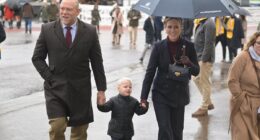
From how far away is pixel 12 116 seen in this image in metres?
9.95

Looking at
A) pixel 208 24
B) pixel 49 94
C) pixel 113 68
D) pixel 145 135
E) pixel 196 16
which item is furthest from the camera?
pixel 113 68

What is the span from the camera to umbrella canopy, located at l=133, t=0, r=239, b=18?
6727 millimetres

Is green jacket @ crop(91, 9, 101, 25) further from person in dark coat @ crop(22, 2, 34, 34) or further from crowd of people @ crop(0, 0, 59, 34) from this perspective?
person in dark coat @ crop(22, 2, 34, 34)

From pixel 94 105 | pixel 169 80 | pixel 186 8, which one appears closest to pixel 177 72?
pixel 169 80

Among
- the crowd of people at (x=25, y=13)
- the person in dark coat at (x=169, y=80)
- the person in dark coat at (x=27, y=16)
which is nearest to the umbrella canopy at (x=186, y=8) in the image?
the person in dark coat at (x=169, y=80)

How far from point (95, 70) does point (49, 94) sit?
59cm

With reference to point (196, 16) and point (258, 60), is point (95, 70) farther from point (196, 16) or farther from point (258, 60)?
point (258, 60)

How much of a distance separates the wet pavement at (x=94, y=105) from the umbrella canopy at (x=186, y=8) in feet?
7.57

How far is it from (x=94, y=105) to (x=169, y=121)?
435 cm

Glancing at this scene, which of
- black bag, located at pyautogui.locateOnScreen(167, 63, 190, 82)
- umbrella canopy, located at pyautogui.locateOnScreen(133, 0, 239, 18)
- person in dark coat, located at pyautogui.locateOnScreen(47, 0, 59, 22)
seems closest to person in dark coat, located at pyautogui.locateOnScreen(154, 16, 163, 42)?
person in dark coat, located at pyautogui.locateOnScreen(47, 0, 59, 22)

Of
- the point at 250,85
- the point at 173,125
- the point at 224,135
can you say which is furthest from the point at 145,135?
the point at 250,85

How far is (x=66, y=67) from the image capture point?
6285 millimetres

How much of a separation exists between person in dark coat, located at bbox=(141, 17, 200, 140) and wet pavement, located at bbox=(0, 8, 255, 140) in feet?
5.93

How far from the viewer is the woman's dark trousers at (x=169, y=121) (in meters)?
6.75
